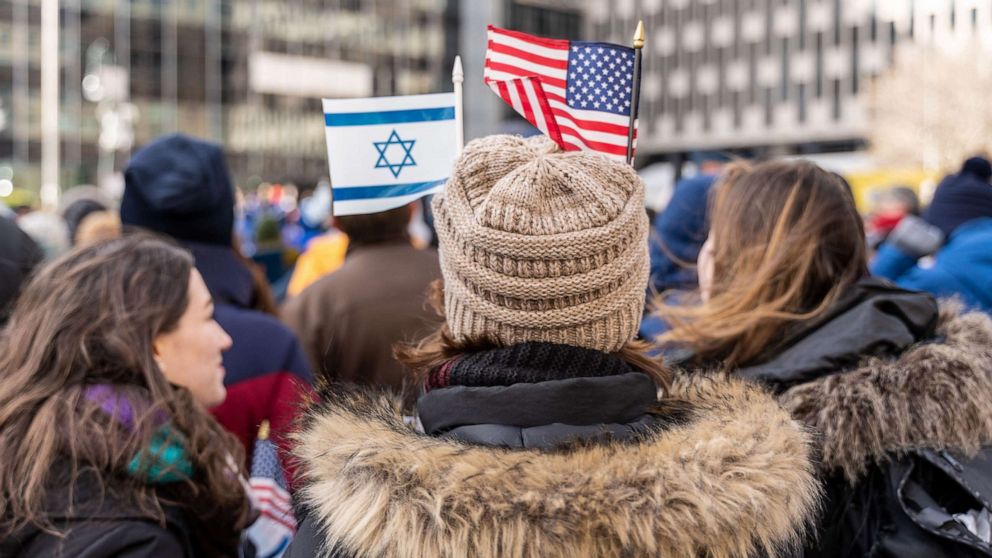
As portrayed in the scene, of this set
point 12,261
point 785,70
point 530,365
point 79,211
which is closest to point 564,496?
point 530,365

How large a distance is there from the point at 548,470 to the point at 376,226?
284 cm

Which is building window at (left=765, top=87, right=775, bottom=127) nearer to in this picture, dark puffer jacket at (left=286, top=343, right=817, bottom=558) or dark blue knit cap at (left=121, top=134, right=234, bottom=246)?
dark blue knit cap at (left=121, top=134, right=234, bottom=246)

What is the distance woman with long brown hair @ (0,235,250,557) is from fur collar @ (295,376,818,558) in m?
0.64

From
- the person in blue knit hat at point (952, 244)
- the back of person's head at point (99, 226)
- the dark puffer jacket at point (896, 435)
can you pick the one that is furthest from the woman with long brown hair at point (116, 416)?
the person in blue knit hat at point (952, 244)

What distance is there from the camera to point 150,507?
209cm

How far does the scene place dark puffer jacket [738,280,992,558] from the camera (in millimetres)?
2270

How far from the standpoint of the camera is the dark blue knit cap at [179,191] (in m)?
3.52

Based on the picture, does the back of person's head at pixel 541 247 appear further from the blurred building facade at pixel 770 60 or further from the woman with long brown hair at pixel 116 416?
the blurred building facade at pixel 770 60

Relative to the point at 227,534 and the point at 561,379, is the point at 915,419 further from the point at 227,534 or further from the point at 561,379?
the point at 227,534

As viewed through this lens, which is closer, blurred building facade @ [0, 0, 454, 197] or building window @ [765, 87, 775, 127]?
blurred building facade @ [0, 0, 454, 197]

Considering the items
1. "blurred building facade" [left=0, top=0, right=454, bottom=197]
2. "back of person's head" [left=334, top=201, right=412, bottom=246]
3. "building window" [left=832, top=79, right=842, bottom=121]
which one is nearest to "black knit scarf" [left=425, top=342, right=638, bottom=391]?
"back of person's head" [left=334, top=201, right=412, bottom=246]

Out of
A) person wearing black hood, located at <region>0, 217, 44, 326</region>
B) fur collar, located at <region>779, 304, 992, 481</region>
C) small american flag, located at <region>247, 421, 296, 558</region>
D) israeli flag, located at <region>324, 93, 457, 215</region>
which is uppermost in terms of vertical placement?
israeli flag, located at <region>324, 93, 457, 215</region>

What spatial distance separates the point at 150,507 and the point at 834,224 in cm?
201

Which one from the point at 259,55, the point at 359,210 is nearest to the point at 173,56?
the point at 259,55
